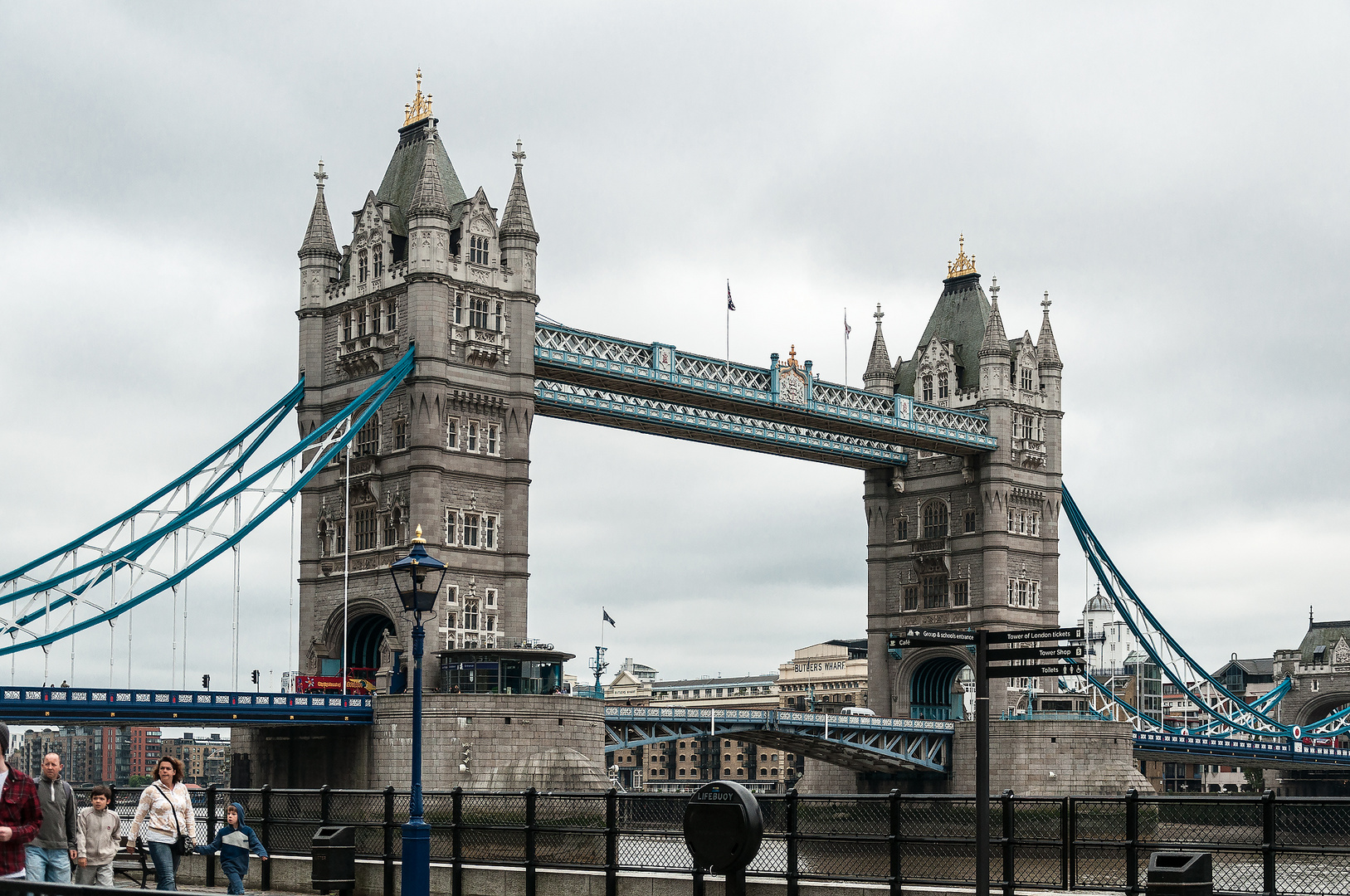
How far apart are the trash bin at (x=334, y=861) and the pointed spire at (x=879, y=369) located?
7218 centimetres

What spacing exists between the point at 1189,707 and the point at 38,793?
14930 centimetres

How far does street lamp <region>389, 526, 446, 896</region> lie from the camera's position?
20297 mm

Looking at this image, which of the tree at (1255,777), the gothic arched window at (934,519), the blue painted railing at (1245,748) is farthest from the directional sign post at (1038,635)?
the tree at (1255,777)

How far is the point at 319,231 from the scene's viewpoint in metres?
68.7

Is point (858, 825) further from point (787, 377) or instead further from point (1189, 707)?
point (1189, 707)

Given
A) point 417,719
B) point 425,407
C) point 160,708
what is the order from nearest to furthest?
point 417,719
point 160,708
point 425,407

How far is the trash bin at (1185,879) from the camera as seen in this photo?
15.0 meters

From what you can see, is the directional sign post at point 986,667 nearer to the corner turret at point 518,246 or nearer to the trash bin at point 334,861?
the trash bin at point 334,861

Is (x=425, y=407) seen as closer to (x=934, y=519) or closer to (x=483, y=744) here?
(x=483, y=744)

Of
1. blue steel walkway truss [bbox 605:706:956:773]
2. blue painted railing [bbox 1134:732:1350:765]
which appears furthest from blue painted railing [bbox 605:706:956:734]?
blue painted railing [bbox 1134:732:1350:765]

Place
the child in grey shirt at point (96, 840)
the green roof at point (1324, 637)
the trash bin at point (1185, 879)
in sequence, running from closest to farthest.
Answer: the trash bin at point (1185, 879)
the child in grey shirt at point (96, 840)
the green roof at point (1324, 637)

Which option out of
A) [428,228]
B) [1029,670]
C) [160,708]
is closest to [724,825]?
[1029,670]

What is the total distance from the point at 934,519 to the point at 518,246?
3102cm

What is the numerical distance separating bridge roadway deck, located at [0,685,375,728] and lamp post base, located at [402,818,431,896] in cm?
3543
